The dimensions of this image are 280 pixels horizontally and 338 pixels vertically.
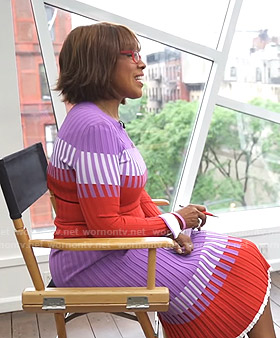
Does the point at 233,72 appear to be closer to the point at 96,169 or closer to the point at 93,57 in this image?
the point at 93,57

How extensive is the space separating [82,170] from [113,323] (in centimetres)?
135

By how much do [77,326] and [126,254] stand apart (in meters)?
1.13

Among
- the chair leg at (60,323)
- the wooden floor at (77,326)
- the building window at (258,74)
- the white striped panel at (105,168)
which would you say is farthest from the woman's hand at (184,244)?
the building window at (258,74)

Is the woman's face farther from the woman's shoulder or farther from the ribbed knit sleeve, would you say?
the ribbed knit sleeve

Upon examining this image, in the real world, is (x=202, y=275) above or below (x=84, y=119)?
below

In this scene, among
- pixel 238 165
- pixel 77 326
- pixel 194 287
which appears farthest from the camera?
pixel 238 165

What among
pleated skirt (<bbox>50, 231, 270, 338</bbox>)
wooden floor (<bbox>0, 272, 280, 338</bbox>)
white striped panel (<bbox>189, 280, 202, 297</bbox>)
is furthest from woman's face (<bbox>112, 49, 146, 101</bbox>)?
wooden floor (<bbox>0, 272, 280, 338</bbox>)

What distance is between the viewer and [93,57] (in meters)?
1.58

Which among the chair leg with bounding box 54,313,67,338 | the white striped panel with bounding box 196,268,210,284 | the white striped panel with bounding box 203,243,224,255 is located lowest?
the chair leg with bounding box 54,313,67,338

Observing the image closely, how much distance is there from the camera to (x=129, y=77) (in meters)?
1.64

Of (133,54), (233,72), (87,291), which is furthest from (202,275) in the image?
(233,72)

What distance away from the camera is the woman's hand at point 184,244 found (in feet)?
5.41

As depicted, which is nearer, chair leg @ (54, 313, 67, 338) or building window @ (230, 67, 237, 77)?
chair leg @ (54, 313, 67, 338)

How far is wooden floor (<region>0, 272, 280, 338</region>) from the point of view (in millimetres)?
2484
